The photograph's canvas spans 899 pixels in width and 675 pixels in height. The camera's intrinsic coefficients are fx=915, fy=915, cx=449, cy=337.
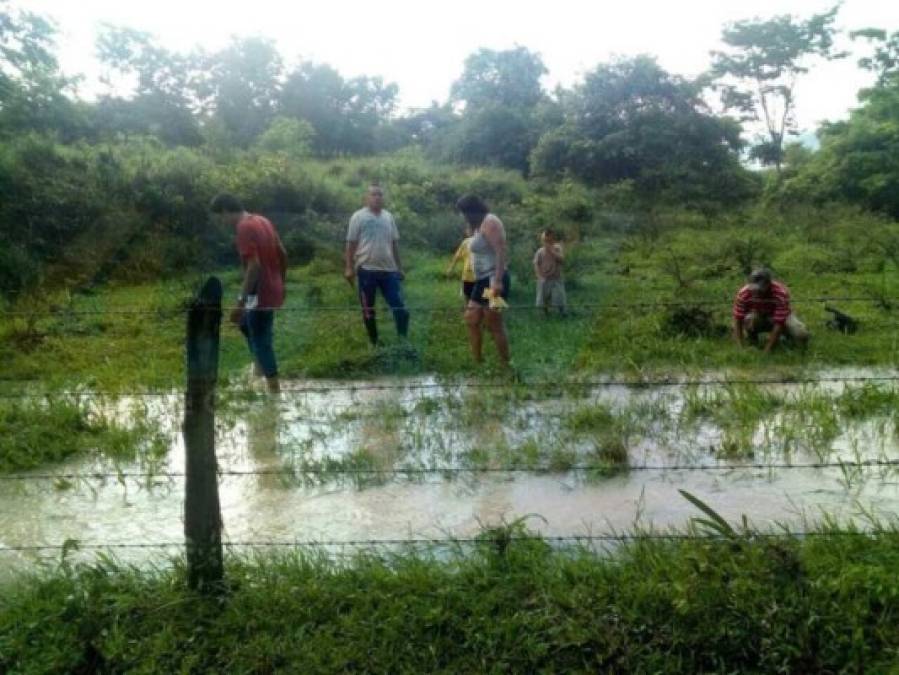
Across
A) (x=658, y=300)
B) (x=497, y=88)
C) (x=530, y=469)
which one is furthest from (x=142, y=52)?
(x=530, y=469)

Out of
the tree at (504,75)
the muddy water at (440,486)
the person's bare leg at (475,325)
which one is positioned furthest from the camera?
the tree at (504,75)

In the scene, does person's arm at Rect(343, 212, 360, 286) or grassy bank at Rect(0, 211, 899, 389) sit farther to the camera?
person's arm at Rect(343, 212, 360, 286)

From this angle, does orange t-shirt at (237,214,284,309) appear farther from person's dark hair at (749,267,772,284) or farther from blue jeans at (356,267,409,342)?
person's dark hair at (749,267,772,284)

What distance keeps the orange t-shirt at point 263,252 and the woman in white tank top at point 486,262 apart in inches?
58.8

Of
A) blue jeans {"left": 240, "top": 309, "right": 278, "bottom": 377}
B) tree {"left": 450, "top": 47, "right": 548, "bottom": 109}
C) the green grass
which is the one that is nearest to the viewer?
the green grass

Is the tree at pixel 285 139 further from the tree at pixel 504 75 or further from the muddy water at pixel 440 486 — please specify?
the muddy water at pixel 440 486

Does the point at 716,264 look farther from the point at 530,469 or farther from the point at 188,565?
the point at 188,565

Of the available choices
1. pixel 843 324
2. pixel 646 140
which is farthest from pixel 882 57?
pixel 843 324

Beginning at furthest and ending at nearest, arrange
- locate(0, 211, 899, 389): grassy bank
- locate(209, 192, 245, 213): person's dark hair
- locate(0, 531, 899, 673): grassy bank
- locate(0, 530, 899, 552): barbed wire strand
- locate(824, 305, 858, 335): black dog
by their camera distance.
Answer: locate(824, 305, 858, 335): black dog < locate(0, 211, 899, 389): grassy bank < locate(209, 192, 245, 213): person's dark hair < locate(0, 530, 899, 552): barbed wire strand < locate(0, 531, 899, 673): grassy bank

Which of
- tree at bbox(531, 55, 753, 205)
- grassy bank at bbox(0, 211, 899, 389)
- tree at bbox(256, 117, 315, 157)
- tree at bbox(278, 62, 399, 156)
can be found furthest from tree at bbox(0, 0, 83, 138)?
tree at bbox(278, 62, 399, 156)

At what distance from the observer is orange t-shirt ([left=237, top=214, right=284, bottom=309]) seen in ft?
21.5

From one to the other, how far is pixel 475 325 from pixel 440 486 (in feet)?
8.74

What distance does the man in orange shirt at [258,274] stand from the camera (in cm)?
654

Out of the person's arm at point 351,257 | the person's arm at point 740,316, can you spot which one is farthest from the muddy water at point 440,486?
the person's arm at point 351,257
